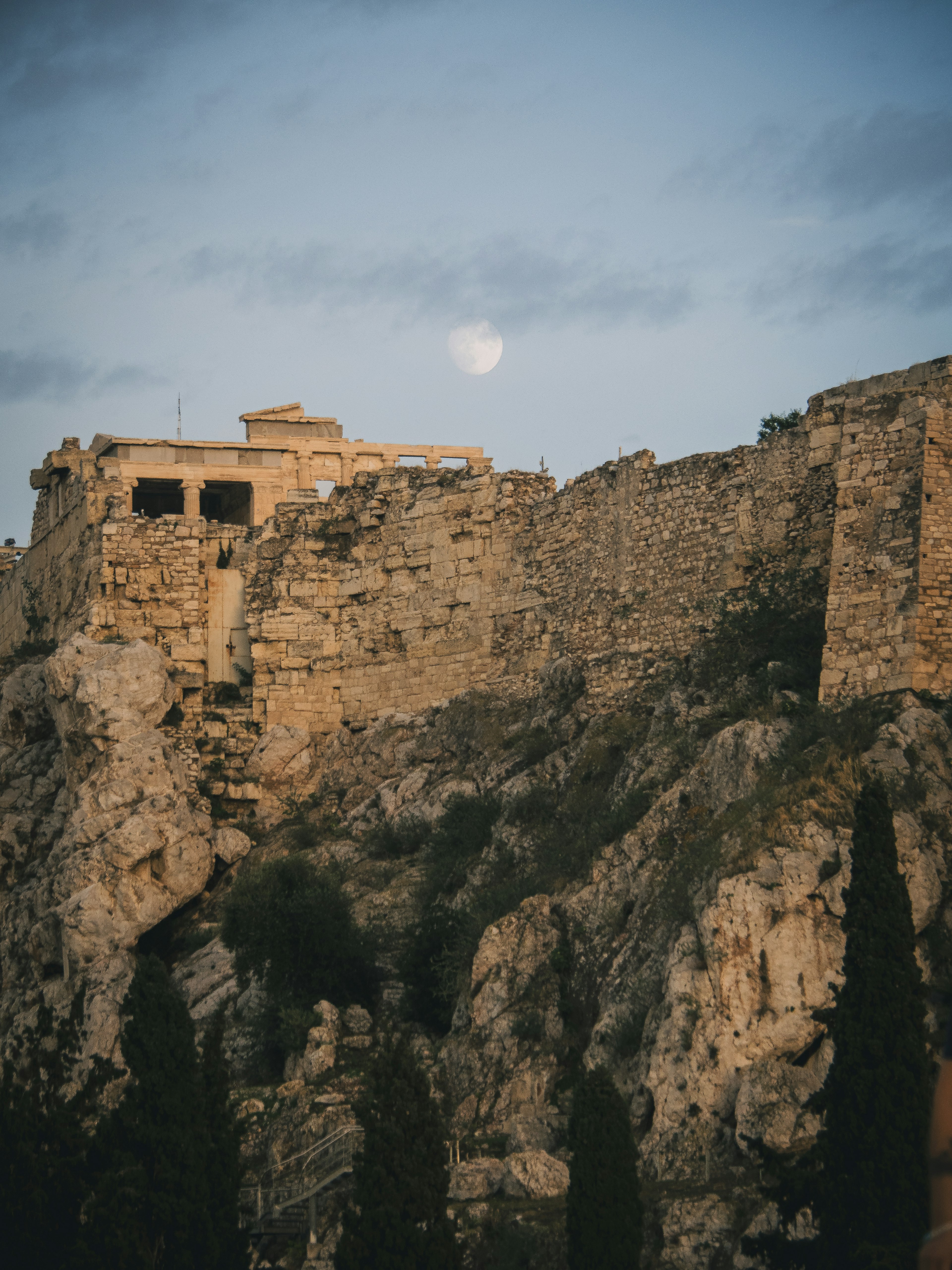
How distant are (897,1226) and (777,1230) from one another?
149 centimetres

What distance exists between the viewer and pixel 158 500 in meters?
36.2

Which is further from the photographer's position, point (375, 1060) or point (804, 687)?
point (804, 687)

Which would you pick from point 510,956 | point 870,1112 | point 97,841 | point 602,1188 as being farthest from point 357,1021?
point 870,1112

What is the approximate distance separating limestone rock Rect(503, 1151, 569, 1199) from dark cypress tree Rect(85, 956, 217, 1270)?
9.80 feet

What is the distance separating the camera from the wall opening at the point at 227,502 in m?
34.8

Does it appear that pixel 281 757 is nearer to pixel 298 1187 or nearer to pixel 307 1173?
pixel 307 1173

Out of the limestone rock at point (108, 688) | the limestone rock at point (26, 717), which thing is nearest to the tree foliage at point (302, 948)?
the limestone rock at point (108, 688)

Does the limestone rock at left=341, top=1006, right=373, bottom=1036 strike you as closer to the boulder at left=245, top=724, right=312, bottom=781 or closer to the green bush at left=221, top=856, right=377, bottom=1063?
the green bush at left=221, top=856, right=377, bottom=1063

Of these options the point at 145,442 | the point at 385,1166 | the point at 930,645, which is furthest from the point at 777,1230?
the point at 145,442

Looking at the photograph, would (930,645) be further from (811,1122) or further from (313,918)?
(313,918)

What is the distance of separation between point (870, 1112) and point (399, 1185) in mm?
4487

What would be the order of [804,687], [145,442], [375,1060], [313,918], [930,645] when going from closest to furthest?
1. [375,1060]
2. [930,645]
3. [804,687]
4. [313,918]
5. [145,442]

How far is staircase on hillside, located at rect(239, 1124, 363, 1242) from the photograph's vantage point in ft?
57.0

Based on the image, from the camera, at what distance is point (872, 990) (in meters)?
13.9
